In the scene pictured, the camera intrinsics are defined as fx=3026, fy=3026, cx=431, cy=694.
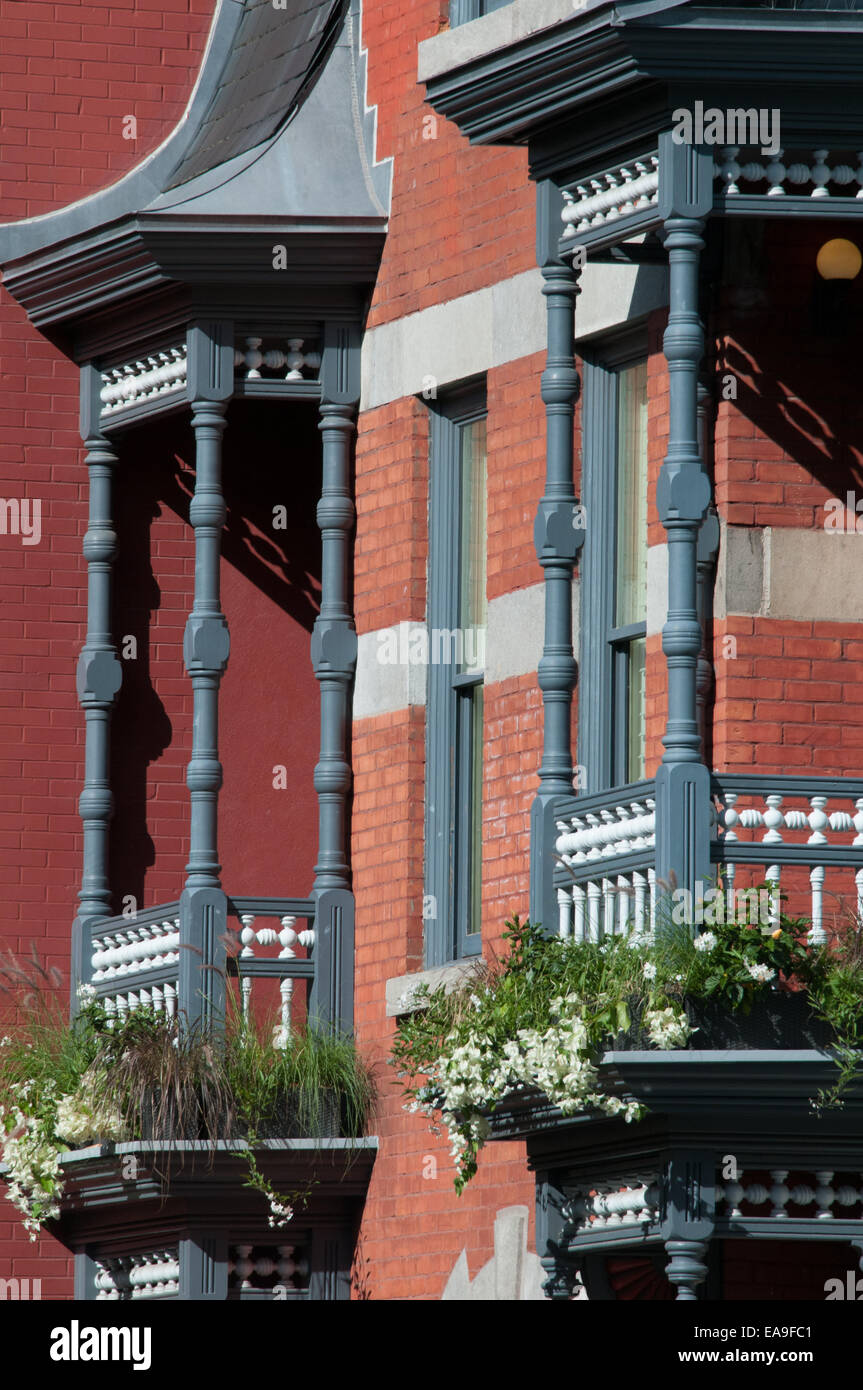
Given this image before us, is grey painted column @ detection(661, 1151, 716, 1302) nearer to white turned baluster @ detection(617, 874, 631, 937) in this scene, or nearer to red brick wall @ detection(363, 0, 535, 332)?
white turned baluster @ detection(617, 874, 631, 937)

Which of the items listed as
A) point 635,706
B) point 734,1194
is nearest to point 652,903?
point 734,1194

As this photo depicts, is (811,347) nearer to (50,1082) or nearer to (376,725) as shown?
(376,725)

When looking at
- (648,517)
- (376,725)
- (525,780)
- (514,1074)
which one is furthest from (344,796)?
(514,1074)

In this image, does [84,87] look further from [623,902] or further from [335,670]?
[623,902]

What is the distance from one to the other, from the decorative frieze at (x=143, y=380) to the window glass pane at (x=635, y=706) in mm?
3076

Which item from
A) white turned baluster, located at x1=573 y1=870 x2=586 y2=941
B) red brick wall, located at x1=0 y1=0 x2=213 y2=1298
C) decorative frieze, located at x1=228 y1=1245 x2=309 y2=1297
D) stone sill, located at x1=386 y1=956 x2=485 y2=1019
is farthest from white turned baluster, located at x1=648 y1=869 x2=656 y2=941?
red brick wall, located at x1=0 y1=0 x2=213 y2=1298

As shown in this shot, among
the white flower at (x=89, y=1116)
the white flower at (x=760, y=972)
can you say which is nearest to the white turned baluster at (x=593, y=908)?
the white flower at (x=760, y=972)

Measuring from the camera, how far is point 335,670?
1451 cm

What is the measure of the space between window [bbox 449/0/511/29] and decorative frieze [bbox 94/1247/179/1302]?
585cm

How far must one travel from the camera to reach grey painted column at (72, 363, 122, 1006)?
1517cm

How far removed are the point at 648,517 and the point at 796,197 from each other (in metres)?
1.79

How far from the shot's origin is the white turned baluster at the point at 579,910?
11.7 m

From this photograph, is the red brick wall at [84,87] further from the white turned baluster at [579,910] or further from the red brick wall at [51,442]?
the white turned baluster at [579,910]

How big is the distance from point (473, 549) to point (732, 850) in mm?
3482
